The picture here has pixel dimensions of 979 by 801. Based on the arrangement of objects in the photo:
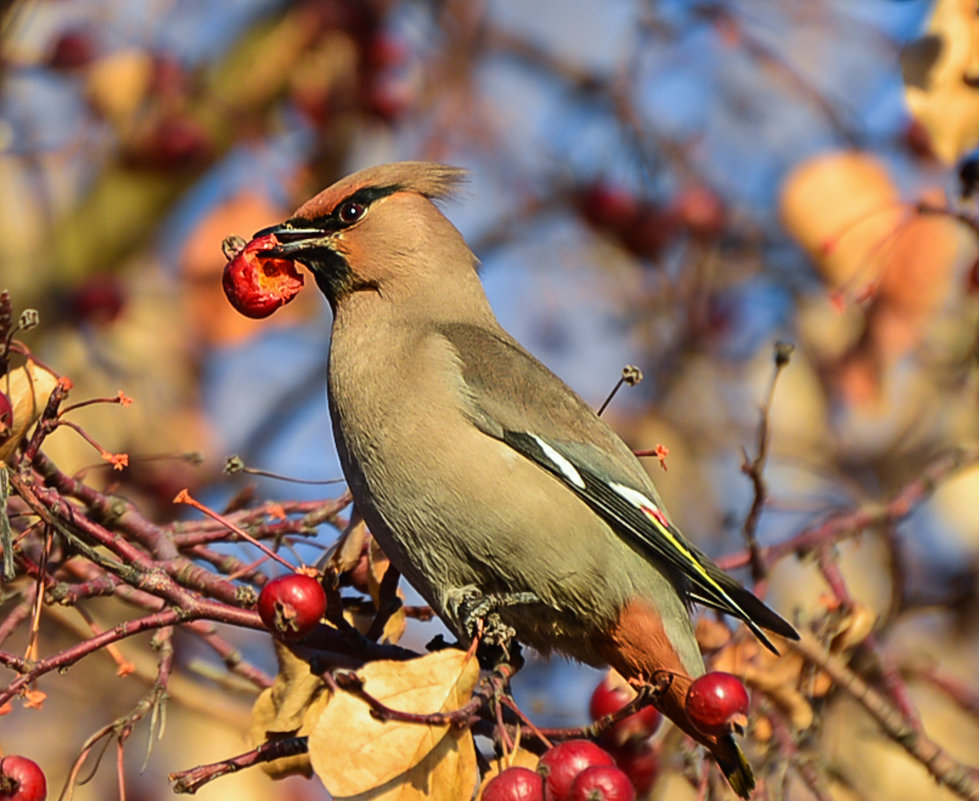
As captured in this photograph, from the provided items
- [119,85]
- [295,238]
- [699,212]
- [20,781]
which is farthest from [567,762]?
[119,85]

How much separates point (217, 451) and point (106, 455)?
11.8 feet

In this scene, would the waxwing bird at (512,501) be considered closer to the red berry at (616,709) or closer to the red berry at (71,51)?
the red berry at (616,709)

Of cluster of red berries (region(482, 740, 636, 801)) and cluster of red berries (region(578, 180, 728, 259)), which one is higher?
cluster of red berries (region(482, 740, 636, 801))

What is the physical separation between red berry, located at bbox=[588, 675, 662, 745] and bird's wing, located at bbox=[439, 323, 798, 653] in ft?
0.86

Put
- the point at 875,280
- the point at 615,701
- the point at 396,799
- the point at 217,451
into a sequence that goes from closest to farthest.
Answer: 1. the point at 396,799
2. the point at 615,701
3. the point at 875,280
4. the point at 217,451

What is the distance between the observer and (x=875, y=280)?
381 centimetres

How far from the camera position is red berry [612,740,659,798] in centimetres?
297

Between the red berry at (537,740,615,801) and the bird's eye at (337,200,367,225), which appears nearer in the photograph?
the red berry at (537,740,615,801)

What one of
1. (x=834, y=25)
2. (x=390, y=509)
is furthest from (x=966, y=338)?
(x=390, y=509)

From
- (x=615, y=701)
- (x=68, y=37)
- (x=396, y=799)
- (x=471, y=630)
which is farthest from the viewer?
(x=68, y=37)

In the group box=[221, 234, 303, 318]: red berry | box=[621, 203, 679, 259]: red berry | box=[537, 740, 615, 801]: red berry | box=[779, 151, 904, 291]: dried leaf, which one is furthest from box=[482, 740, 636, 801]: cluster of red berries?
box=[621, 203, 679, 259]: red berry

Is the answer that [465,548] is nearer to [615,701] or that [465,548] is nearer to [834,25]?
[615,701]

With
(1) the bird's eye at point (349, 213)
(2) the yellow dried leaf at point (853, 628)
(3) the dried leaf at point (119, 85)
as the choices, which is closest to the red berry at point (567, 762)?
(2) the yellow dried leaf at point (853, 628)

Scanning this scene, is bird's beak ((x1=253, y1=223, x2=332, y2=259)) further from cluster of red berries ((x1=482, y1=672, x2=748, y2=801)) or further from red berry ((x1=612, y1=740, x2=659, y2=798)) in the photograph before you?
cluster of red berries ((x1=482, y1=672, x2=748, y2=801))
